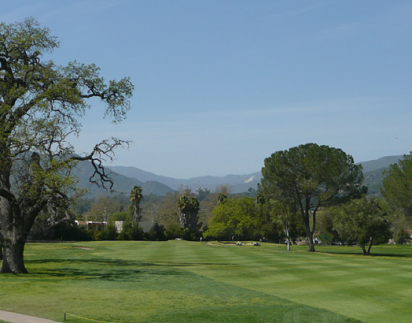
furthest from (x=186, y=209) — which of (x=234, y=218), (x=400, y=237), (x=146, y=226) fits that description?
(x=400, y=237)

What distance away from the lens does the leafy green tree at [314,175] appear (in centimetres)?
6638

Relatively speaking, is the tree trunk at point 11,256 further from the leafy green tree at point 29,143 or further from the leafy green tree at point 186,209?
the leafy green tree at point 186,209

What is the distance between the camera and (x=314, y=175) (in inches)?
2640

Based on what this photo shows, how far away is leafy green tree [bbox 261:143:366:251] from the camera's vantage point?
66.4m

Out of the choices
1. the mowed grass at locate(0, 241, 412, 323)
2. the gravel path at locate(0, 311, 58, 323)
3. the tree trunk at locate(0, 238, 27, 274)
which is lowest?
the mowed grass at locate(0, 241, 412, 323)

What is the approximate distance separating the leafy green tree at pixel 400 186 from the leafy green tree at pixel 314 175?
13.4ft

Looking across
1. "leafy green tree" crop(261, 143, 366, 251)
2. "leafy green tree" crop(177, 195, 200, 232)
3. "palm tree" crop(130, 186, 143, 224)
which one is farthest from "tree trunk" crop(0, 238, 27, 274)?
"leafy green tree" crop(177, 195, 200, 232)

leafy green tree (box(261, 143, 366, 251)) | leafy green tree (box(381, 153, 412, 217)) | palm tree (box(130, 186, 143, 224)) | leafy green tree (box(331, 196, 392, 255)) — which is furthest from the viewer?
palm tree (box(130, 186, 143, 224))

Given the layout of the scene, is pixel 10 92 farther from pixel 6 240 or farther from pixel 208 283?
pixel 208 283

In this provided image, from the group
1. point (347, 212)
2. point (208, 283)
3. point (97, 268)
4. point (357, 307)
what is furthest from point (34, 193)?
point (347, 212)

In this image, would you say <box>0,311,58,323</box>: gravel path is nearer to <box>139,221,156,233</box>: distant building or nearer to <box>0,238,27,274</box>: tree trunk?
<box>0,238,27,274</box>: tree trunk

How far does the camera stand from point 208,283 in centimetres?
2230

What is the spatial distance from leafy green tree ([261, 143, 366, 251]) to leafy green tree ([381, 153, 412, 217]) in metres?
4.08

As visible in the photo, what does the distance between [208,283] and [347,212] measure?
45.2 meters
